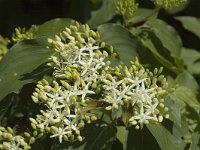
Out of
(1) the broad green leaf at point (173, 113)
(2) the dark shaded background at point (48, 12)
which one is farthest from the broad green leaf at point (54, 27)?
(2) the dark shaded background at point (48, 12)

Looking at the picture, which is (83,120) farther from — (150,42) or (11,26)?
(11,26)

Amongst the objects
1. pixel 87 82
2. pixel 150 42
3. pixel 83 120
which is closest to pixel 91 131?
pixel 83 120

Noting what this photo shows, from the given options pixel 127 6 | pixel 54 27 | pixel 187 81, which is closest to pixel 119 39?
pixel 127 6

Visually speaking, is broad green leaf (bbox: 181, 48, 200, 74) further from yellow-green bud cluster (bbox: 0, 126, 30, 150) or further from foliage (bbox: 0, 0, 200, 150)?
yellow-green bud cluster (bbox: 0, 126, 30, 150)

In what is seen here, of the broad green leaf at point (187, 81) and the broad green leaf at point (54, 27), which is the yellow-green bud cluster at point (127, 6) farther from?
the broad green leaf at point (187, 81)

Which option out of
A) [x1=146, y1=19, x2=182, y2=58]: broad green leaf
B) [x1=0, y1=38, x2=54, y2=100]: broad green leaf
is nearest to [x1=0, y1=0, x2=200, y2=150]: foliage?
[x1=0, y1=38, x2=54, y2=100]: broad green leaf
